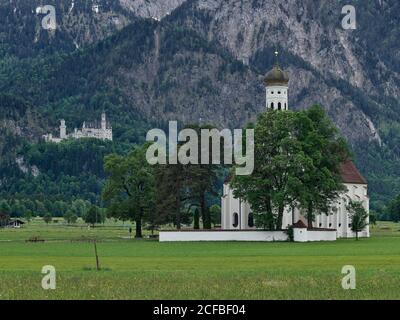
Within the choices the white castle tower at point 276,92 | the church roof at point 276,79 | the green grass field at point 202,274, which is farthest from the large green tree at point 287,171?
the green grass field at point 202,274

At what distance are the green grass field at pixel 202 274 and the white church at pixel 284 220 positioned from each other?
1224 inches

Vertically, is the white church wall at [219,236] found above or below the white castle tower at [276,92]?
below

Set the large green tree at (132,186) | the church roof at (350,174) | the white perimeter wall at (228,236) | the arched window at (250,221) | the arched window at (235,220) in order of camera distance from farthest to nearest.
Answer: the church roof at (350,174), the arched window at (235,220), the arched window at (250,221), the large green tree at (132,186), the white perimeter wall at (228,236)

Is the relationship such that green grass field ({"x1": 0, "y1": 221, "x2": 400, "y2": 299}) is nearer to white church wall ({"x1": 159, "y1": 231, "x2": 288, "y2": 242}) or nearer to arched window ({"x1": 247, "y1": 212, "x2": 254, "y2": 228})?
white church wall ({"x1": 159, "y1": 231, "x2": 288, "y2": 242})

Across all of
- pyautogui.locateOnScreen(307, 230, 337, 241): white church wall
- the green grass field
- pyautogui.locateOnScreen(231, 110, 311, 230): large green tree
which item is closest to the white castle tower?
pyautogui.locateOnScreen(231, 110, 311, 230): large green tree

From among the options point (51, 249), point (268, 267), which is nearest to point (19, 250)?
point (51, 249)

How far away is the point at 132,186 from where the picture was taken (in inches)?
5561

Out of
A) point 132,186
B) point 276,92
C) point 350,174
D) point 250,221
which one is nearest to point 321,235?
point 250,221

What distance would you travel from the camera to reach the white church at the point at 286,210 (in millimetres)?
148000

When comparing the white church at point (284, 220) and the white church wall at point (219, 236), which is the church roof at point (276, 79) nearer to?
the white church at point (284, 220)

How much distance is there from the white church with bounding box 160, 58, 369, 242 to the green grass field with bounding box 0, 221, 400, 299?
1224 inches

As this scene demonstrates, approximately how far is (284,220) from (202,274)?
81555 mm

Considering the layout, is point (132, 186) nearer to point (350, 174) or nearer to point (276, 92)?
point (276, 92)
